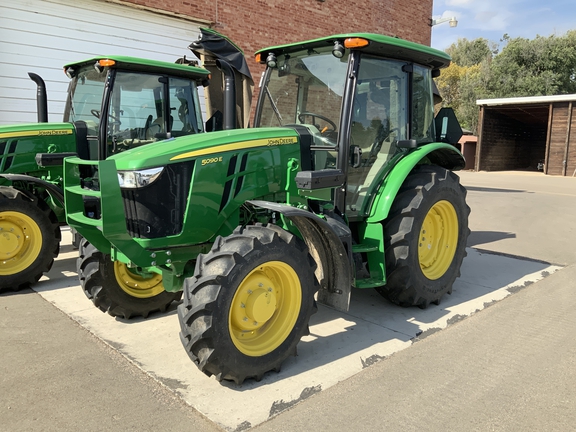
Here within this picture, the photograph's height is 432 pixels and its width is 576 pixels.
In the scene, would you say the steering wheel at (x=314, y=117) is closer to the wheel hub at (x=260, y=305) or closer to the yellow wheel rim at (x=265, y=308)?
the yellow wheel rim at (x=265, y=308)

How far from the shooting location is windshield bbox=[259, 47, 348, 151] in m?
3.90

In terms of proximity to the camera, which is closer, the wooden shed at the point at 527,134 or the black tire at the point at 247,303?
the black tire at the point at 247,303

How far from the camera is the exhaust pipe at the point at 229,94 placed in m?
3.65

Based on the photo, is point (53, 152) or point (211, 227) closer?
point (211, 227)

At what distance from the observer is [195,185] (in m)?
3.14

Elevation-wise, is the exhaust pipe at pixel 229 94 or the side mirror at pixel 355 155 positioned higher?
the exhaust pipe at pixel 229 94

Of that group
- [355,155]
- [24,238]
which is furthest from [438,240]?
[24,238]

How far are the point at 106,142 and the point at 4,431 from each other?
11.8ft

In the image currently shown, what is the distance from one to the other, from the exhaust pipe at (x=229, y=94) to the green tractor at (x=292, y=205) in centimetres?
29

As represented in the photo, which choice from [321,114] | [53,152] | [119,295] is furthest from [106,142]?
[321,114]

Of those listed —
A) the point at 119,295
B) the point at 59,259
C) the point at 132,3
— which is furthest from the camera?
the point at 132,3

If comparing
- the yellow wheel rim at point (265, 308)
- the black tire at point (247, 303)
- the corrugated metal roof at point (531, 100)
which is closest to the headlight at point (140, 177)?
the black tire at point (247, 303)

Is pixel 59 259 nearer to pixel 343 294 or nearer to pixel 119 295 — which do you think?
pixel 119 295

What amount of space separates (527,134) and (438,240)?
84.7ft
